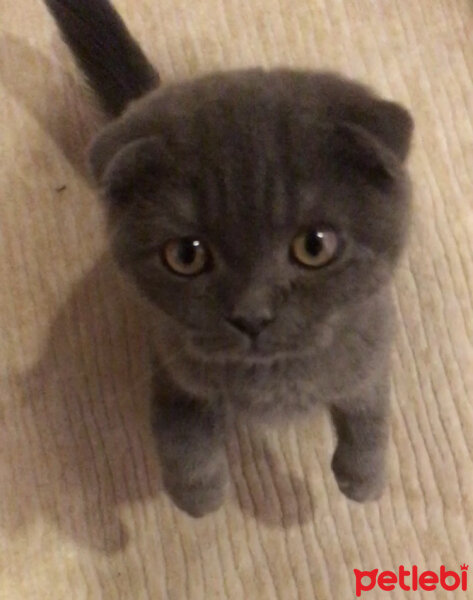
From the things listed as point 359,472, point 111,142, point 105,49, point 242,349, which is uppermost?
point 105,49

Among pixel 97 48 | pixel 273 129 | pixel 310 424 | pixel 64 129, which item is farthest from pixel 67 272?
pixel 273 129

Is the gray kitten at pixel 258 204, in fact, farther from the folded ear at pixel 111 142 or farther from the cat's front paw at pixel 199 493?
the cat's front paw at pixel 199 493

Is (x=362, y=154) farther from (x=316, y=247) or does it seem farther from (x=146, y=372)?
(x=146, y=372)

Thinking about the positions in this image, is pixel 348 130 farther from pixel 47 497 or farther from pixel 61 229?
pixel 47 497

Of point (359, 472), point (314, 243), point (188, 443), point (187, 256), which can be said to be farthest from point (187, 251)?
point (359, 472)

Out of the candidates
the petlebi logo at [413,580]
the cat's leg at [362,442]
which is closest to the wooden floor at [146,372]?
the petlebi logo at [413,580]

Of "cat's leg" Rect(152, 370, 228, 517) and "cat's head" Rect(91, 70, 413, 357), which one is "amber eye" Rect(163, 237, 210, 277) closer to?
"cat's head" Rect(91, 70, 413, 357)
